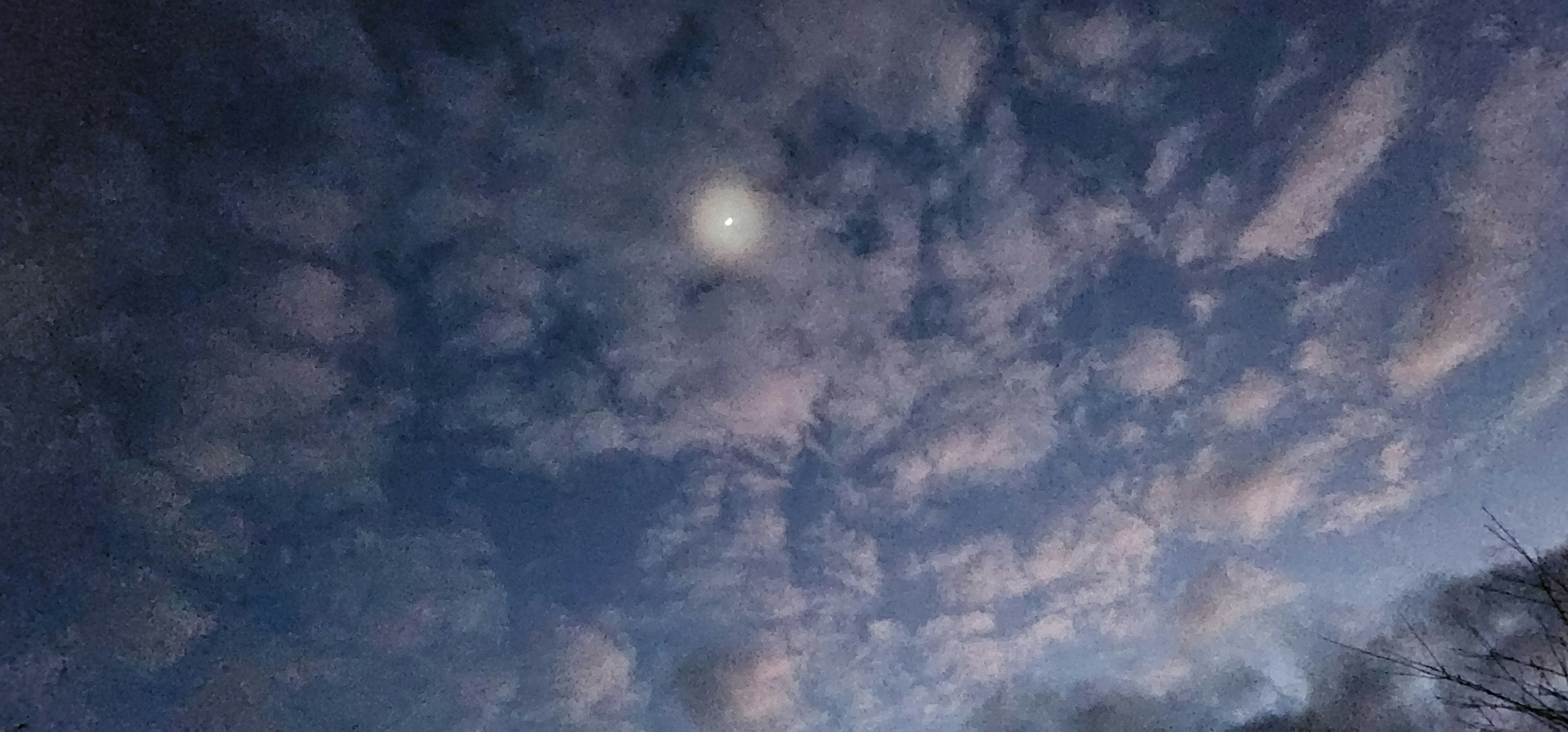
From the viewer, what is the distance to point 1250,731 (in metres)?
80.9

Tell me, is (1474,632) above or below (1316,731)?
below

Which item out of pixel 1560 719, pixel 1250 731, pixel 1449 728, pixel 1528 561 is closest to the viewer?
pixel 1560 719

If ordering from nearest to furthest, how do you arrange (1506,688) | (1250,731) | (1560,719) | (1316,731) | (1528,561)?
(1560,719)
(1528,561)
(1506,688)
(1316,731)
(1250,731)

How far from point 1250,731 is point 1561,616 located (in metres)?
84.7

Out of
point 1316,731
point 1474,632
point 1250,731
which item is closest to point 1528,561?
point 1474,632

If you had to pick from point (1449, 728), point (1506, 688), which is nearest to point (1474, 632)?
point (1506, 688)

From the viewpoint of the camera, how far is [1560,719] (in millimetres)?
9375

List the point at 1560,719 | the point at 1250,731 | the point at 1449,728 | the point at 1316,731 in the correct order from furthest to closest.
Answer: the point at 1250,731 → the point at 1316,731 → the point at 1449,728 → the point at 1560,719

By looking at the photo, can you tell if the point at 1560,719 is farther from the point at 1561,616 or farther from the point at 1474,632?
the point at 1474,632

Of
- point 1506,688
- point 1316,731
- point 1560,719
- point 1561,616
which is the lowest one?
point 1560,719

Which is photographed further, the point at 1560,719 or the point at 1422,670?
the point at 1422,670

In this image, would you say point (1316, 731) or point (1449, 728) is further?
point (1316, 731)

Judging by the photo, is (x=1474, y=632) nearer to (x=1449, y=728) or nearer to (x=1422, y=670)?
(x=1422, y=670)

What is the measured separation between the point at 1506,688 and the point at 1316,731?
1848 inches
